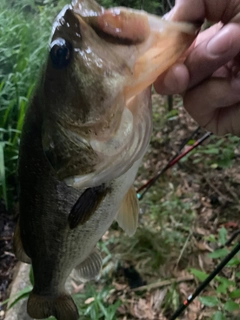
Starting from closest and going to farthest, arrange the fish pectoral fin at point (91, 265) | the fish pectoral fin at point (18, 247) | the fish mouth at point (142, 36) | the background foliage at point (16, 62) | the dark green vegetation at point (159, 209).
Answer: the fish mouth at point (142, 36) < the fish pectoral fin at point (18, 247) < the fish pectoral fin at point (91, 265) < the dark green vegetation at point (159, 209) < the background foliage at point (16, 62)

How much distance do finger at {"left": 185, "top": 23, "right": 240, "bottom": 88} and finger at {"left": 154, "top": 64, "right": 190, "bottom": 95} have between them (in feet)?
0.07

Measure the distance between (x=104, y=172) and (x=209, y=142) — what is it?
8.85 feet

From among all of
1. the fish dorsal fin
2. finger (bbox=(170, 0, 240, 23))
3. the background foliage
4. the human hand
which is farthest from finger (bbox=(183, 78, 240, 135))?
the background foliage

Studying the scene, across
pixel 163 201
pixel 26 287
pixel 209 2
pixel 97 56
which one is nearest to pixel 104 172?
pixel 97 56

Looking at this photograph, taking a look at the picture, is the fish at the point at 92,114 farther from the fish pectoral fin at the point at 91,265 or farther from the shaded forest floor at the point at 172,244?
the shaded forest floor at the point at 172,244

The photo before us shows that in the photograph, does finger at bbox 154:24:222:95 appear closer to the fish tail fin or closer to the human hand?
the human hand

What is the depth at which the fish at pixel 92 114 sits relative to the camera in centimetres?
82

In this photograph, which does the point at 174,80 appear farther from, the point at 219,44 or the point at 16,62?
the point at 16,62

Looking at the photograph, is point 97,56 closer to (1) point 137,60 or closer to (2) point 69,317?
(1) point 137,60

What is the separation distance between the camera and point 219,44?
84 cm

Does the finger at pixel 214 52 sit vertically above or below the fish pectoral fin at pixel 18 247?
above

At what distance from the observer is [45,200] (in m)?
1.18

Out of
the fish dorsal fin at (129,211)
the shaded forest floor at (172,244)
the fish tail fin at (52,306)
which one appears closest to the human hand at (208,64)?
the fish dorsal fin at (129,211)

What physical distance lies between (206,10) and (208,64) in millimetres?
130
